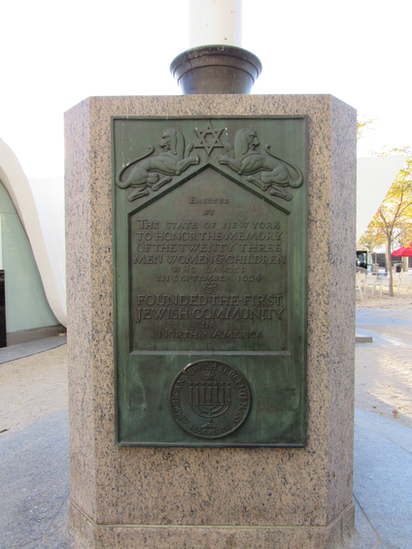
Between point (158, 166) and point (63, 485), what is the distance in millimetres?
2498

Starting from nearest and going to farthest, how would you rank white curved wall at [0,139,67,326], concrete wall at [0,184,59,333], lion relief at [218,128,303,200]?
lion relief at [218,128,303,200]
white curved wall at [0,139,67,326]
concrete wall at [0,184,59,333]

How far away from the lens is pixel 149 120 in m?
2.12

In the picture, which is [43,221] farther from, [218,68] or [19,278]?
[218,68]

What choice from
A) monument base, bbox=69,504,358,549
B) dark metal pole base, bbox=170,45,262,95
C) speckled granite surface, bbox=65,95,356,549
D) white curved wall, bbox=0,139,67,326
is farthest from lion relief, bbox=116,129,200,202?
white curved wall, bbox=0,139,67,326

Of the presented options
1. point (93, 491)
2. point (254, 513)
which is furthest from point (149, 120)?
point (254, 513)

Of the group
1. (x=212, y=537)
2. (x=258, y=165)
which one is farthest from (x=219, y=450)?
(x=258, y=165)

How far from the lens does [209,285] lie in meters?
2.19

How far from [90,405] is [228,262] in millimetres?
1217

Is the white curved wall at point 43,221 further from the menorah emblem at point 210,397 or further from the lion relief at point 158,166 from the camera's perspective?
the menorah emblem at point 210,397

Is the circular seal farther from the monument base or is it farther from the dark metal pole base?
the dark metal pole base

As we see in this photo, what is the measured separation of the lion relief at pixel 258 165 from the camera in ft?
6.93

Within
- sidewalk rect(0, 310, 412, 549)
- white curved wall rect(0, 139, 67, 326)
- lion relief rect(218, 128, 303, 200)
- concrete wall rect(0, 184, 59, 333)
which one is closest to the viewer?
lion relief rect(218, 128, 303, 200)

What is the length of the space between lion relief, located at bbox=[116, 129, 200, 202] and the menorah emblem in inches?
45.9

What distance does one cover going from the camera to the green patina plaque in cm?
213
